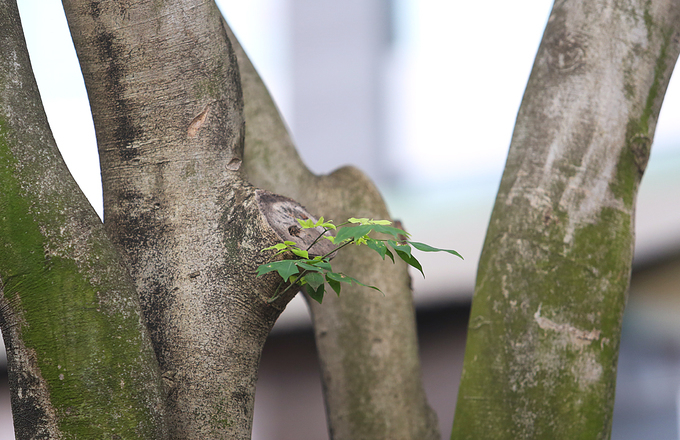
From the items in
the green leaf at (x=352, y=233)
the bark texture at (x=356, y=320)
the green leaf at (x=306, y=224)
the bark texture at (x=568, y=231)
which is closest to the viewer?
the green leaf at (x=352, y=233)

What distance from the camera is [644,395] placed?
137 inches

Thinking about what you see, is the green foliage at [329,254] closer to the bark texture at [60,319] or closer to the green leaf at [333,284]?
the green leaf at [333,284]

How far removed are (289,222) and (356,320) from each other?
2.59ft

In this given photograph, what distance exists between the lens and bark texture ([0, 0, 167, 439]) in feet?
2.87

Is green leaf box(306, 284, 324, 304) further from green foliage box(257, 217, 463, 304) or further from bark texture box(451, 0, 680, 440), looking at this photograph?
bark texture box(451, 0, 680, 440)

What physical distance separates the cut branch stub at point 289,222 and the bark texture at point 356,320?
2.42ft

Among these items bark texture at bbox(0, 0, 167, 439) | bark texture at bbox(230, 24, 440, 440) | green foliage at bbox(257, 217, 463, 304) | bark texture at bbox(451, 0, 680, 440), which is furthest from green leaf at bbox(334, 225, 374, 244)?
bark texture at bbox(230, 24, 440, 440)

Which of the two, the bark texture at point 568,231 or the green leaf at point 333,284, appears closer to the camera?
the green leaf at point 333,284

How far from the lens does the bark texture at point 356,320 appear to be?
67.4 inches

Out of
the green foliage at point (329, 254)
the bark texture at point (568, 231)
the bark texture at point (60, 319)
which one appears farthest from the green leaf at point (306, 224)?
the bark texture at point (568, 231)

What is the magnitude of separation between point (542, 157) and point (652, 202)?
2.85 metres

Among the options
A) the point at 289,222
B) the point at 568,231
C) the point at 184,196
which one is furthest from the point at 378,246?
the point at 568,231

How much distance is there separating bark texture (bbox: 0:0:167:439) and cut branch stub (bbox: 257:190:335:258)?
25 centimetres

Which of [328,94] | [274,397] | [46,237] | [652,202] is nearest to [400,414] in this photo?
[46,237]
